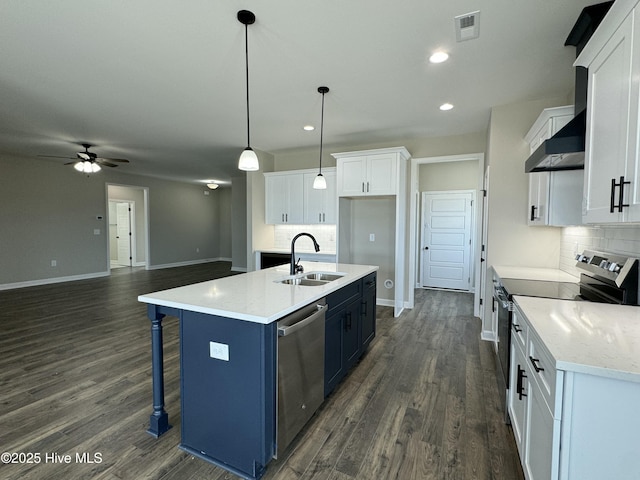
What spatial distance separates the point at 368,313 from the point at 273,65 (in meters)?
2.56

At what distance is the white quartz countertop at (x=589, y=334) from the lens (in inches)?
39.6

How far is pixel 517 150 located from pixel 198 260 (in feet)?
31.9

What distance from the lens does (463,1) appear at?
1914 millimetres

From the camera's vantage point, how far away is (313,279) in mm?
3041

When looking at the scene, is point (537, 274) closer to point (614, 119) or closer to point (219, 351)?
point (614, 119)

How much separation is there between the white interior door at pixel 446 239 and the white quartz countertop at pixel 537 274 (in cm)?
299

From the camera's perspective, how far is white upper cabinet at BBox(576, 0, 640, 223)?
1336 millimetres

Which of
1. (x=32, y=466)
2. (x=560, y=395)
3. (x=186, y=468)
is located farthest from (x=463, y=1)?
(x=32, y=466)

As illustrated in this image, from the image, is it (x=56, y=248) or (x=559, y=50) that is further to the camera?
(x=56, y=248)

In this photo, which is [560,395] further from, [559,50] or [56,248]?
[56,248]

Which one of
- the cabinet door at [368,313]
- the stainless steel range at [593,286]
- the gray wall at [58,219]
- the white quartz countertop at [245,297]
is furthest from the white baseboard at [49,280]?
the stainless steel range at [593,286]

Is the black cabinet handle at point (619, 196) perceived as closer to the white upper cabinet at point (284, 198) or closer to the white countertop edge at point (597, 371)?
the white countertop edge at point (597, 371)

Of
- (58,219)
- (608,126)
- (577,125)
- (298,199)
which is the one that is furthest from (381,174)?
(58,219)

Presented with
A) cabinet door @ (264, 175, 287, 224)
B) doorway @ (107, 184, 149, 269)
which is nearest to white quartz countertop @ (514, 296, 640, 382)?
cabinet door @ (264, 175, 287, 224)
